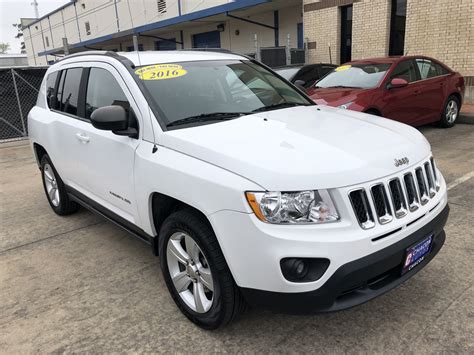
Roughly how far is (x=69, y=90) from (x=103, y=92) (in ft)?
2.99

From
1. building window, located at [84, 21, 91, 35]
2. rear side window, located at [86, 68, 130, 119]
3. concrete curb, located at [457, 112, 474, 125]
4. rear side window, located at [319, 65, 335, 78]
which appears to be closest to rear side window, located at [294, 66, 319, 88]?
rear side window, located at [319, 65, 335, 78]

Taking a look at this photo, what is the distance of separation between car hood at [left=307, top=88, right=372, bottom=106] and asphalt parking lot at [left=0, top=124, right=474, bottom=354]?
9.74 ft

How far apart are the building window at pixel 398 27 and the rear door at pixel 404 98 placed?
568cm

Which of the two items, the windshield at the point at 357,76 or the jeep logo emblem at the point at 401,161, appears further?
the windshield at the point at 357,76

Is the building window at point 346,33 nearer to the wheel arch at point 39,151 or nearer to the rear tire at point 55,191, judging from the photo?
the wheel arch at point 39,151

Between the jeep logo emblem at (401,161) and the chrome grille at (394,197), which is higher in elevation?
the jeep logo emblem at (401,161)

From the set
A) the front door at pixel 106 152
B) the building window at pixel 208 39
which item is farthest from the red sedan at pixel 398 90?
the building window at pixel 208 39

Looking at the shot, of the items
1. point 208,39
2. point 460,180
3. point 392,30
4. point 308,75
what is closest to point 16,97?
point 308,75

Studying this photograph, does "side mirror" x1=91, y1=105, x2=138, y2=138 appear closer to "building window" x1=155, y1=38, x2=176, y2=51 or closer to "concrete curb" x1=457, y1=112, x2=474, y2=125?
"concrete curb" x1=457, y1=112, x2=474, y2=125

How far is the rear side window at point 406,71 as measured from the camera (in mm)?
7672

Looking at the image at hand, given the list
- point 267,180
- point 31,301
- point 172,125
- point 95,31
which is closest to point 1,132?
point 31,301

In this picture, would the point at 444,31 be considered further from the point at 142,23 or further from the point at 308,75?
the point at 142,23

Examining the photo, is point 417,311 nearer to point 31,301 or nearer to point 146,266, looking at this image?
point 146,266

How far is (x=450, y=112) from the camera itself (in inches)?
348
